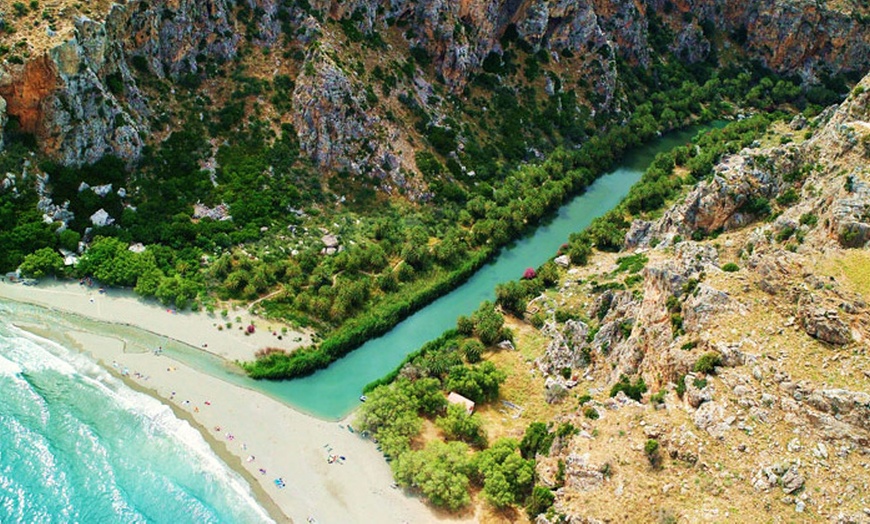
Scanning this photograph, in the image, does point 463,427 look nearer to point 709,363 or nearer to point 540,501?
point 540,501

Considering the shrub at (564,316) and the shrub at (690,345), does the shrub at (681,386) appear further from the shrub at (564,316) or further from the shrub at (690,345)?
the shrub at (564,316)

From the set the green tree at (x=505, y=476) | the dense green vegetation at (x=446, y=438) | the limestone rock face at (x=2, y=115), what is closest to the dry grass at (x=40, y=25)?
the limestone rock face at (x=2, y=115)

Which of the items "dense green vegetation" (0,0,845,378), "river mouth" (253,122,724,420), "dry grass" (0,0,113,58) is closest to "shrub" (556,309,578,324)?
"dense green vegetation" (0,0,845,378)

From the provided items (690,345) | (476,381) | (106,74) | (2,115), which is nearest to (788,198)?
(690,345)

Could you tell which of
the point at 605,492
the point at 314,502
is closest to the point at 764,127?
the point at 605,492

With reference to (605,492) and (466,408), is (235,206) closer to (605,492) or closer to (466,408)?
(466,408)

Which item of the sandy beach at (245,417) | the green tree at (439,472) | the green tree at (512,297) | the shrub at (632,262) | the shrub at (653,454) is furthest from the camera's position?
the green tree at (512,297)
